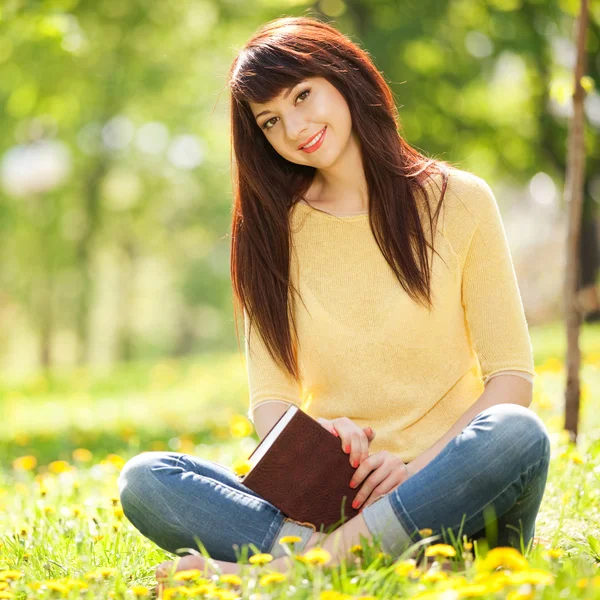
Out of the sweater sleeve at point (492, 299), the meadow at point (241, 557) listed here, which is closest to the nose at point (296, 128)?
the sweater sleeve at point (492, 299)

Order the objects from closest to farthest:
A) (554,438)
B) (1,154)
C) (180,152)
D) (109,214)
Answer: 1. (554,438)
2. (1,154)
3. (180,152)
4. (109,214)

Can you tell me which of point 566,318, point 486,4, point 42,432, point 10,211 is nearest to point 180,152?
point 10,211

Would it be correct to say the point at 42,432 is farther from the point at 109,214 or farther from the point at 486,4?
the point at 109,214

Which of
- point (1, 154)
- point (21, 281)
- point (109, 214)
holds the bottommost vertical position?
point (21, 281)

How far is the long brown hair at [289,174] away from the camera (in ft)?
8.50

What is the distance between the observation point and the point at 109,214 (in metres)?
18.1

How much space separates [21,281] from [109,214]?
2404mm

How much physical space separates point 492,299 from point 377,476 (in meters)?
0.63

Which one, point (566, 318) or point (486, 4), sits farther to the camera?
point (486, 4)

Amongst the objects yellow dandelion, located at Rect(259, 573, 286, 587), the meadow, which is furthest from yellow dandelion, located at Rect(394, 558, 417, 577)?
yellow dandelion, located at Rect(259, 573, 286, 587)

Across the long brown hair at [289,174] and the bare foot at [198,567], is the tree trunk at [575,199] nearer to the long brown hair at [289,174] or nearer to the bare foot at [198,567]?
the long brown hair at [289,174]

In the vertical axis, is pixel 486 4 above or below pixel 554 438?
above

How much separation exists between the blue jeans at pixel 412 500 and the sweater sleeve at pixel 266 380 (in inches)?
14.0

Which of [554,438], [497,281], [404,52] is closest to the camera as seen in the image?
[497,281]
